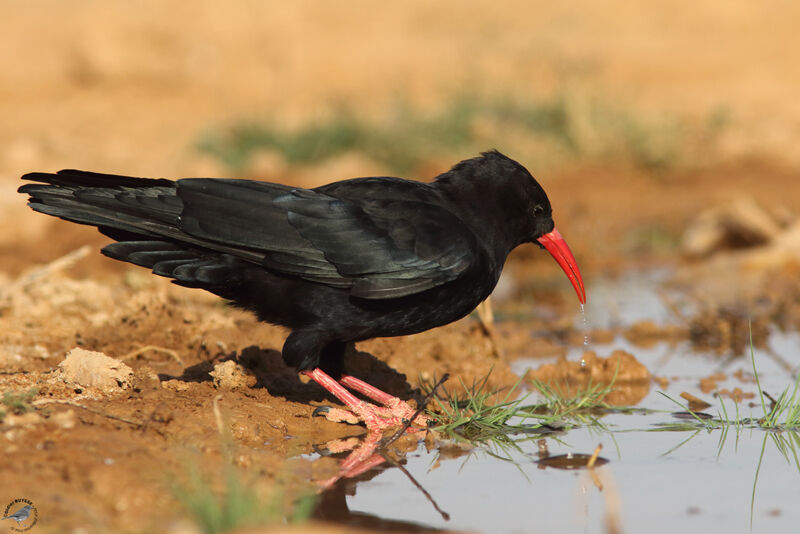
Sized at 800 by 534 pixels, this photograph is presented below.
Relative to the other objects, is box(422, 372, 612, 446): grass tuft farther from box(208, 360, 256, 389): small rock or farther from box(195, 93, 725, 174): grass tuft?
box(195, 93, 725, 174): grass tuft

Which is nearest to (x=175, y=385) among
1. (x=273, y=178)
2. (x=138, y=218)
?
(x=138, y=218)

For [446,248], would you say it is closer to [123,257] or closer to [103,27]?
[123,257]

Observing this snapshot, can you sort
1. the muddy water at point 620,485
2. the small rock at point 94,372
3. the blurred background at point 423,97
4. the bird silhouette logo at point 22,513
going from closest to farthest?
the bird silhouette logo at point 22,513, the muddy water at point 620,485, the small rock at point 94,372, the blurred background at point 423,97

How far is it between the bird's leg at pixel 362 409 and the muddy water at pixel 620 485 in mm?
293

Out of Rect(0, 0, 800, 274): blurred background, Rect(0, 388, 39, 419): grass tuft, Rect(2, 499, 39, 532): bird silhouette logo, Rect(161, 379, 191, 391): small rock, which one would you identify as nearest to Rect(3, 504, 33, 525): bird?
Rect(2, 499, 39, 532): bird silhouette logo

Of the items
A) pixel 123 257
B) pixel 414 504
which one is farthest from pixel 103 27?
pixel 414 504

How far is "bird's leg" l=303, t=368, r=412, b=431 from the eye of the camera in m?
4.71

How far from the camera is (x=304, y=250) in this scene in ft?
15.3

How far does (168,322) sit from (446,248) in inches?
83.5

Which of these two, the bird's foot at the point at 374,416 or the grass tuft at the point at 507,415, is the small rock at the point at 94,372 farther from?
the grass tuft at the point at 507,415

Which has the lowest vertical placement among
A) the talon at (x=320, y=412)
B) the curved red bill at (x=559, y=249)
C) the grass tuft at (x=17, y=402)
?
the grass tuft at (x=17, y=402)

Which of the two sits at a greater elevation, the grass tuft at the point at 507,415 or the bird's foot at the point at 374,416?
the grass tuft at the point at 507,415

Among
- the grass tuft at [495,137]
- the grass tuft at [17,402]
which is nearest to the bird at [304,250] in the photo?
the grass tuft at [17,402]

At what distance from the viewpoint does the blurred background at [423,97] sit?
12.9 m
